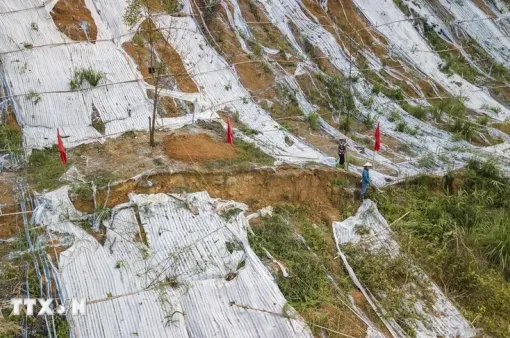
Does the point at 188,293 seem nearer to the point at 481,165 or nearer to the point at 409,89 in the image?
the point at 481,165

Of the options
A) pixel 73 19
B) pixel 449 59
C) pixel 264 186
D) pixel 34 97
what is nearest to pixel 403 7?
pixel 449 59

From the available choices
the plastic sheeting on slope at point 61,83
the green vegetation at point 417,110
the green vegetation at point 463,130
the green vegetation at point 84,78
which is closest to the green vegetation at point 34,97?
the plastic sheeting on slope at point 61,83

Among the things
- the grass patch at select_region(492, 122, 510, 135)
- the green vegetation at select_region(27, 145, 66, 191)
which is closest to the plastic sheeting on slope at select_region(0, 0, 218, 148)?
the green vegetation at select_region(27, 145, 66, 191)

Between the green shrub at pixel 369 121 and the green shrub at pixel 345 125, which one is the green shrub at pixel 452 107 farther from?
the green shrub at pixel 345 125

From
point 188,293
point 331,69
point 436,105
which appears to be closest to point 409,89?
point 436,105

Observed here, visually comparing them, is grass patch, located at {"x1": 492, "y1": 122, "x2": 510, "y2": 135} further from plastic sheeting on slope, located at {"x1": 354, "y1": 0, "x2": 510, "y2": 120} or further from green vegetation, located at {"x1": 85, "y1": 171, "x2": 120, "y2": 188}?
green vegetation, located at {"x1": 85, "y1": 171, "x2": 120, "y2": 188}
